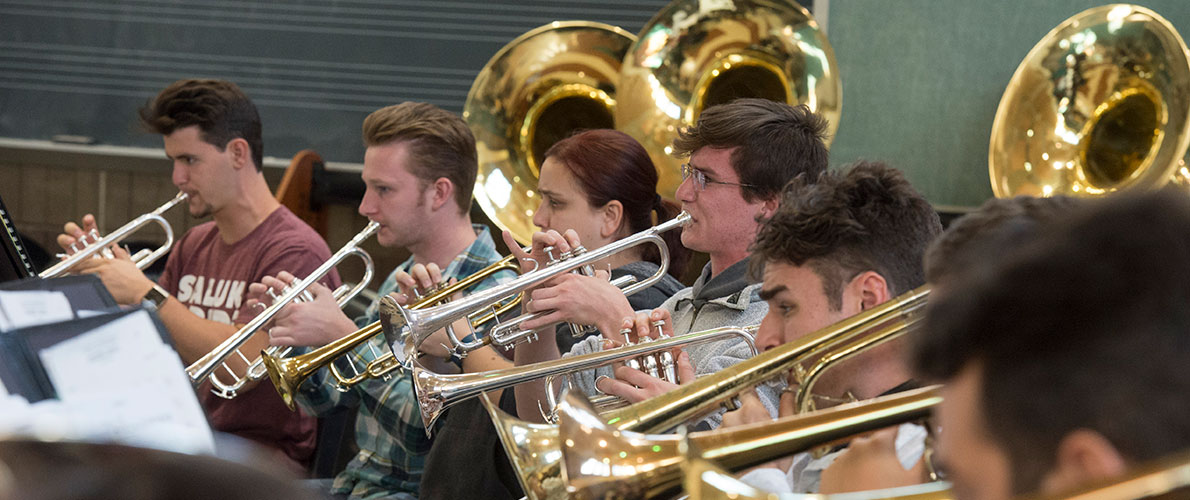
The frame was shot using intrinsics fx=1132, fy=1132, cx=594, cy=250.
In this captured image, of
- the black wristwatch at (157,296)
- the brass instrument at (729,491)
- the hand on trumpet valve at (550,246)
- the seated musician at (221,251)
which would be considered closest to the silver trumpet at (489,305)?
the hand on trumpet valve at (550,246)

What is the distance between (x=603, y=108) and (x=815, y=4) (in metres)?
1.05

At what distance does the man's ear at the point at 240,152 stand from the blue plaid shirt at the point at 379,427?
0.94 metres

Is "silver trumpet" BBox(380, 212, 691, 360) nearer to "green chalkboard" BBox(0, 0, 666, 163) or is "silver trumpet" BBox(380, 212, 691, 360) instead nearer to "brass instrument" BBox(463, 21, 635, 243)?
"brass instrument" BBox(463, 21, 635, 243)

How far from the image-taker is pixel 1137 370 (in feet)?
2.19

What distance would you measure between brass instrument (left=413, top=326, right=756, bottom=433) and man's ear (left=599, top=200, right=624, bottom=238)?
0.58 meters

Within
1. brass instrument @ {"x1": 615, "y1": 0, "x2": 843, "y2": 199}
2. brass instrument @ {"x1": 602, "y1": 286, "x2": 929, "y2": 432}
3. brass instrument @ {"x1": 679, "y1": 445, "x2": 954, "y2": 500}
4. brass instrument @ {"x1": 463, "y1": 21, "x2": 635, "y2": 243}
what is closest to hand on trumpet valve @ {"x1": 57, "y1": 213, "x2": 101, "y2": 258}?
brass instrument @ {"x1": 463, "y1": 21, "x2": 635, "y2": 243}

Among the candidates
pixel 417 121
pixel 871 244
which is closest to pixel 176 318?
pixel 417 121

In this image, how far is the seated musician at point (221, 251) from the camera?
2.71 m

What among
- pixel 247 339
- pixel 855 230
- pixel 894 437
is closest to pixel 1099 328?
pixel 894 437

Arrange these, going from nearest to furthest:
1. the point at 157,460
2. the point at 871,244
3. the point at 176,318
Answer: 1. the point at 157,460
2. the point at 871,244
3. the point at 176,318

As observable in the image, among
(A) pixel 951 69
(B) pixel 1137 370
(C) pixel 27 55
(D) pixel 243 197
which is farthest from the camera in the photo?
(C) pixel 27 55

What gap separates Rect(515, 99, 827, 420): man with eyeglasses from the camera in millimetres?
1981

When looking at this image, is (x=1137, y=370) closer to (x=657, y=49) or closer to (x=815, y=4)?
(x=657, y=49)

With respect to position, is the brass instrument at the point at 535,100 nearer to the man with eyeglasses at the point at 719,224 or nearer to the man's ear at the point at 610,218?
the man's ear at the point at 610,218
